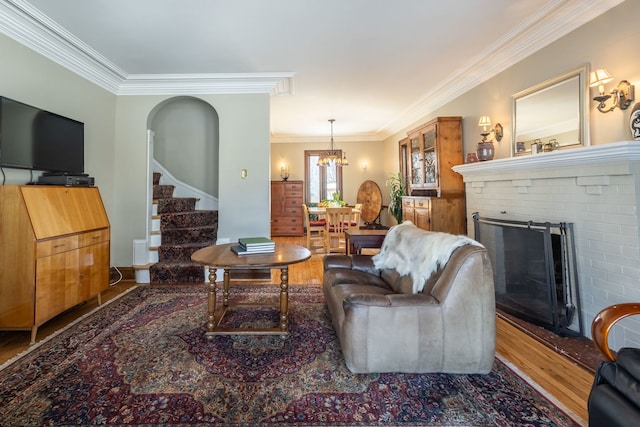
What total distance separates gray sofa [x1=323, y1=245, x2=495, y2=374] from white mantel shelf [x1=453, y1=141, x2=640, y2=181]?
45.5 inches

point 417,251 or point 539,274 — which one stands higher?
point 417,251

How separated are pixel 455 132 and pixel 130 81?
4488 millimetres

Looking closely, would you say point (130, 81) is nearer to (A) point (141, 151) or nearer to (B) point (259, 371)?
(A) point (141, 151)

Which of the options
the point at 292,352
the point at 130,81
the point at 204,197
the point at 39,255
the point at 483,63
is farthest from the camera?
the point at 204,197

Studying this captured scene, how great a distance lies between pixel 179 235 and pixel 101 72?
7.24ft

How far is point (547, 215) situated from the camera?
2.41 m

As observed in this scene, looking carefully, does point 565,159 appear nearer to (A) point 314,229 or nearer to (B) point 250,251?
(B) point 250,251

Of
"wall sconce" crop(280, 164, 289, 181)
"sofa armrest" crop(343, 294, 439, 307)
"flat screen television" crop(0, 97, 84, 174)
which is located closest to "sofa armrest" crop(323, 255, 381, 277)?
"sofa armrest" crop(343, 294, 439, 307)

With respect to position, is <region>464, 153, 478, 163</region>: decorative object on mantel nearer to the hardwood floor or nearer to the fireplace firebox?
the fireplace firebox

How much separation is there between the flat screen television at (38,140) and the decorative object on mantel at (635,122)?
4.73 meters

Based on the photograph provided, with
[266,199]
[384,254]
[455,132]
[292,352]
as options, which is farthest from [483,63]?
[292,352]

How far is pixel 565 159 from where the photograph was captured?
6.98 ft

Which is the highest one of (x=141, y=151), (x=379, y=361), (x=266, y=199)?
(x=141, y=151)

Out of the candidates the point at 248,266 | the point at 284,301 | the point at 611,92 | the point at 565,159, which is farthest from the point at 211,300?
the point at 611,92
